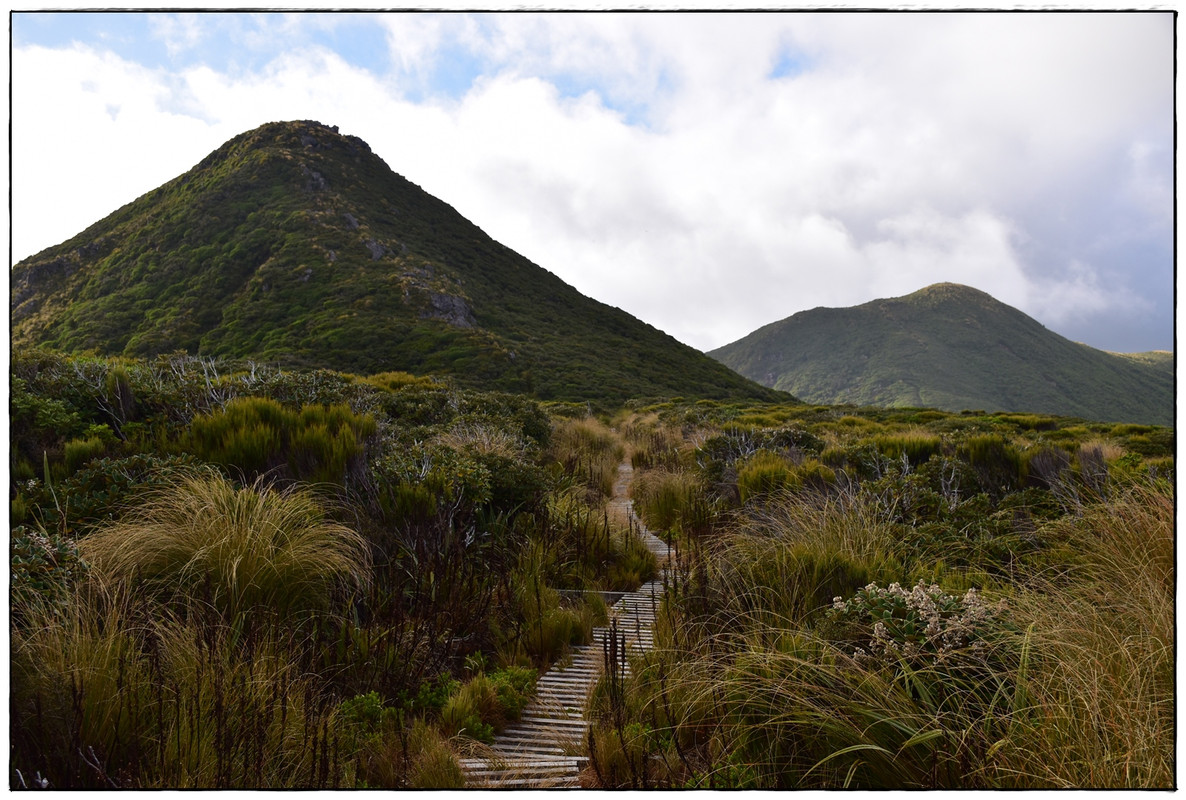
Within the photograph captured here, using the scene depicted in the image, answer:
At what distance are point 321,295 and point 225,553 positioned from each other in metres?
50.0

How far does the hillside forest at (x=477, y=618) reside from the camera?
228cm

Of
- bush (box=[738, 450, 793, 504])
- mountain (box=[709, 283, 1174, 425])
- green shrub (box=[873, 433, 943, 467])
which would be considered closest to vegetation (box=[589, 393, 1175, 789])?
bush (box=[738, 450, 793, 504])

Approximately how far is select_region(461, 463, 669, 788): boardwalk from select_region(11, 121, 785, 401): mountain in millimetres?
35909

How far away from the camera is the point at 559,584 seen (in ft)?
16.6

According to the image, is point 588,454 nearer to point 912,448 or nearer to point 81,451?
point 912,448

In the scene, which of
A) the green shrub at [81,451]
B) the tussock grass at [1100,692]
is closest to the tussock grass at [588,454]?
the green shrub at [81,451]

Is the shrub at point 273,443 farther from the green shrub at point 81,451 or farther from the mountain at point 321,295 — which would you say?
the mountain at point 321,295

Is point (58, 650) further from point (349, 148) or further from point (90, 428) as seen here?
point (349, 148)

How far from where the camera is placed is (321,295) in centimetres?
4850

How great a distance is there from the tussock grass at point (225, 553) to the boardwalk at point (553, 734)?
1.28 meters

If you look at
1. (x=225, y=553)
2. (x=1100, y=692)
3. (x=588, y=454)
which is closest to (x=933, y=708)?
(x=1100, y=692)

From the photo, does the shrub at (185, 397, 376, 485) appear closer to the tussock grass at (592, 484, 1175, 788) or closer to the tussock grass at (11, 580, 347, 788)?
the tussock grass at (11, 580, 347, 788)

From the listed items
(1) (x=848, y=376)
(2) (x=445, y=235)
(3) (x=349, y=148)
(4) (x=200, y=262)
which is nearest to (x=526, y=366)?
(4) (x=200, y=262)

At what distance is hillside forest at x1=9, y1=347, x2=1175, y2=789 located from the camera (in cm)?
228
